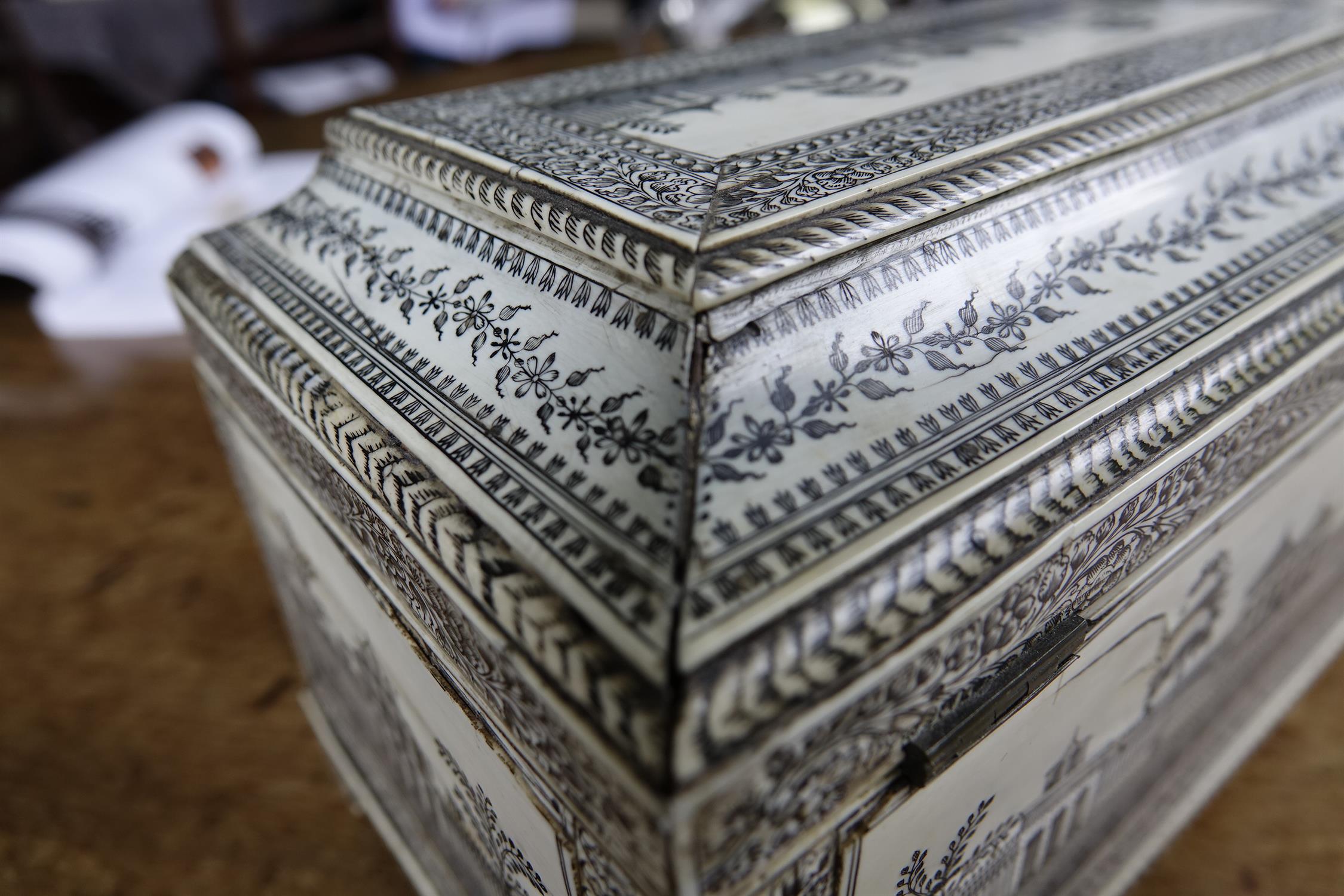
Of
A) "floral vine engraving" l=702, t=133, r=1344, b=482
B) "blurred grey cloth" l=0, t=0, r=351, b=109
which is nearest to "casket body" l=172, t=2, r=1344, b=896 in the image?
"floral vine engraving" l=702, t=133, r=1344, b=482

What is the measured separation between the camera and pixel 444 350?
32cm

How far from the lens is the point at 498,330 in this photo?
12.5 inches

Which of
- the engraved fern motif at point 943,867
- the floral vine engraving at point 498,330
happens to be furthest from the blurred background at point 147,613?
the floral vine engraving at point 498,330

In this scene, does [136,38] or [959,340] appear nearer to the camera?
[959,340]

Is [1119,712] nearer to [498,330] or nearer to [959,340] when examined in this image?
[959,340]

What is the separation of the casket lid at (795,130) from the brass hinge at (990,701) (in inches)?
6.0

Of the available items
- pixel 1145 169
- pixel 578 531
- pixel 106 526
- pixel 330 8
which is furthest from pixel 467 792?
pixel 330 8

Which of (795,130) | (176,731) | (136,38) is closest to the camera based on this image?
(795,130)

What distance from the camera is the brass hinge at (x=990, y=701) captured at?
0.28m

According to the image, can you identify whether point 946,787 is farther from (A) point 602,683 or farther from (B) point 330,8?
(B) point 330,8

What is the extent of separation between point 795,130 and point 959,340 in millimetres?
140

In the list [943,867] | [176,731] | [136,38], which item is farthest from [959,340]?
[136,38]

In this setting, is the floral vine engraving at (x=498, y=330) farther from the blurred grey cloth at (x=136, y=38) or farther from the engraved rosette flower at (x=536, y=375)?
the blurred grey cloth at (x=136, y=38)

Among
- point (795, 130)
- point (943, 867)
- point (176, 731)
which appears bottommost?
point (176, 731)
